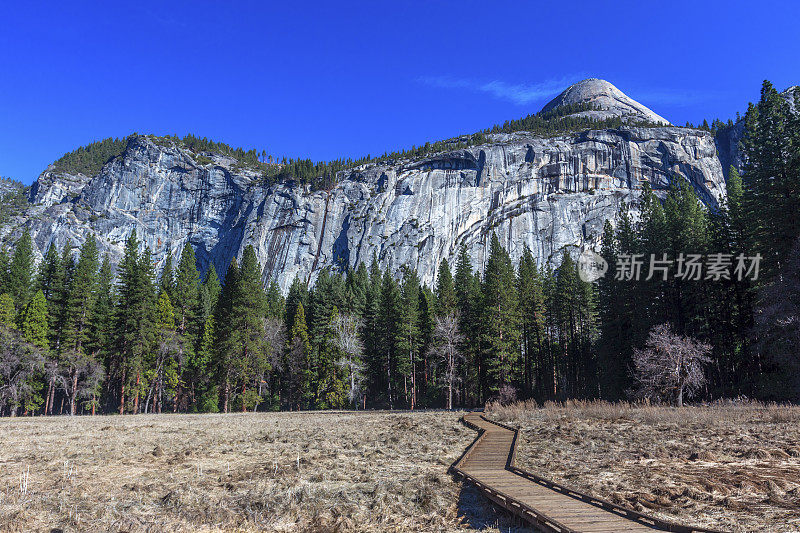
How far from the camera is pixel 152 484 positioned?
471 inches

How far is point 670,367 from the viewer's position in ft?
103

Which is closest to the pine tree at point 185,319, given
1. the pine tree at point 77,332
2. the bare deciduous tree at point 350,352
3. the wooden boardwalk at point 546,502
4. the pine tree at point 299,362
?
the pine tree at point 77,332

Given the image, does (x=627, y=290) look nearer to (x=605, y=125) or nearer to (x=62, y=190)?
(x=605, y=125)

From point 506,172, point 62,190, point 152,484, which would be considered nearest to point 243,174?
point 62,190

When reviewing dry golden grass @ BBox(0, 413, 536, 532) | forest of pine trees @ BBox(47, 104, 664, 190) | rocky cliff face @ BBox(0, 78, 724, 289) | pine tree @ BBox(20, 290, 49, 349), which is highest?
forest of pine trees @ BBox(47, 104, 664, 190)

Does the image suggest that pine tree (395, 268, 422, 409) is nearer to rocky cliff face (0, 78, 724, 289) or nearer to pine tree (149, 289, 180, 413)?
pine tree (149, 289, 180, 413)

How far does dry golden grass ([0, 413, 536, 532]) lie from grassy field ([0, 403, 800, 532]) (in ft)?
0.14

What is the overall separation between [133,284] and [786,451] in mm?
53702

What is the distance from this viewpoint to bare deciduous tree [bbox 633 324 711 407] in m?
30.7

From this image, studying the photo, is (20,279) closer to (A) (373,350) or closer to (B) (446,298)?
(A) (373,350)

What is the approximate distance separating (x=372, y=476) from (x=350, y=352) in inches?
1510

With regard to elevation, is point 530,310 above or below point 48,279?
below

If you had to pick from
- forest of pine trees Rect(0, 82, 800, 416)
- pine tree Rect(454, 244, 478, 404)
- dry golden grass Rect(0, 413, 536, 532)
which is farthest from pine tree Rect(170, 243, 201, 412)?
dry golden grass Rect(0, 413, 536, 532)

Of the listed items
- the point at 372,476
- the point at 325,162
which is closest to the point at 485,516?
the point at 372,476
